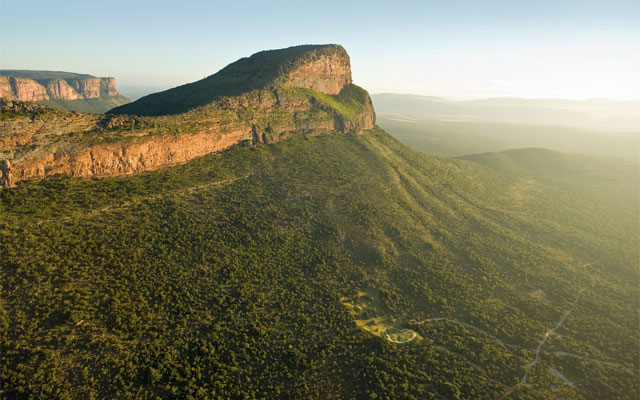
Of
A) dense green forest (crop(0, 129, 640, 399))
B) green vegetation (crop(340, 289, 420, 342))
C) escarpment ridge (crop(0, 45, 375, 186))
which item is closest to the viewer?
dense green forest (crop(0, 129, 640, 399))

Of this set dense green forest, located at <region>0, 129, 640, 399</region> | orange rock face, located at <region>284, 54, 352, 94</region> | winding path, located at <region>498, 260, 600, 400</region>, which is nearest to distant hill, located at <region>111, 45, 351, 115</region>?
orange rock face, located at <region>284, 54, 352, 94</region>

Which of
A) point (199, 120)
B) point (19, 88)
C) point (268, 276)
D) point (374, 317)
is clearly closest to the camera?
point (374, 317)

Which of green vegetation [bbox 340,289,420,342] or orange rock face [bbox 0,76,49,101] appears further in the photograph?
orange rock face [bbox 0,76,49,101]

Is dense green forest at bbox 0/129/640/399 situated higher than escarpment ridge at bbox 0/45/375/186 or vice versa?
escarpment ridge at bbox 0/45/375/186

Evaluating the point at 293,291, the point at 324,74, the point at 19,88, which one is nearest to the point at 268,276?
the point at 293,291

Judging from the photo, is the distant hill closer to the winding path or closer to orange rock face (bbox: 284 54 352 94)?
orange rock face (bbox: 284 54 352 94)

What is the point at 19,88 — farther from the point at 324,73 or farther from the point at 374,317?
the point at 374,317

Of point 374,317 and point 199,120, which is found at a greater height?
point 199,120
